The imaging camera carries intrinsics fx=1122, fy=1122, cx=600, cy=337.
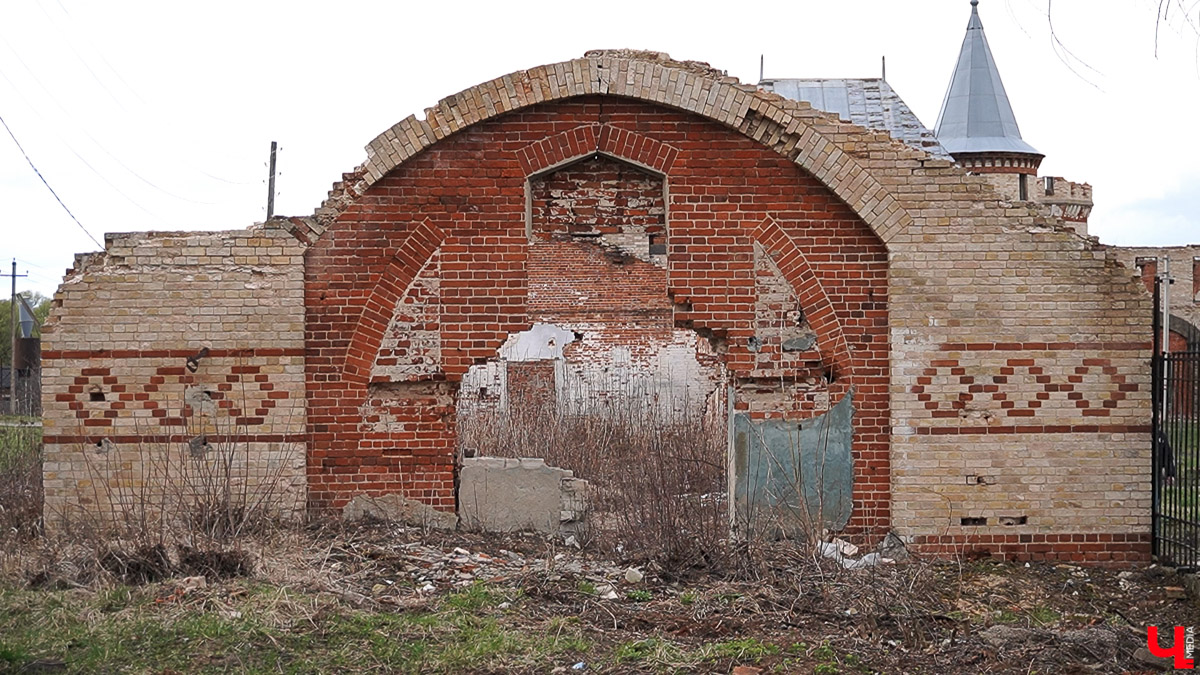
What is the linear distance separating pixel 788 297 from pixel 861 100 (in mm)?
12298

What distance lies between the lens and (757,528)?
8703 millimetres

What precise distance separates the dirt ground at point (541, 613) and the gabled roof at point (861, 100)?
10.4 metres

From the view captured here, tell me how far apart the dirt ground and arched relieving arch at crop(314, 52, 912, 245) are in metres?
3.12

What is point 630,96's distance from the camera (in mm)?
9148

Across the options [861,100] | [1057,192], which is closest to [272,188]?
[861,100]

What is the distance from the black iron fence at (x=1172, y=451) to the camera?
8688 millimetres

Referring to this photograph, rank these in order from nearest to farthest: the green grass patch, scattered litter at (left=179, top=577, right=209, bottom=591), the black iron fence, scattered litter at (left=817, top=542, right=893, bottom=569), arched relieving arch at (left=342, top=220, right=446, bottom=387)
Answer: the green grass patch → scattered litter at (left=179, top=577, right=209, bottom=591) → scattered litter at (left=817, top=542, right=893, bottom=569) → the black iron fence → arched relieving arch at (left=342, top=220, right=446, bottom=387)

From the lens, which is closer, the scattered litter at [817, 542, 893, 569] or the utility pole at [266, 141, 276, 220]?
the scattered litter at [817, 542, 893, 569]

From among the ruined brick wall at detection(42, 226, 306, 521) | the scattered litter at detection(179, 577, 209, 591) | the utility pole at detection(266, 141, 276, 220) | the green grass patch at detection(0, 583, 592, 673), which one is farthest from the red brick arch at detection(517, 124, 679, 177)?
the utility pole at detection(266, 141, 276, 220)

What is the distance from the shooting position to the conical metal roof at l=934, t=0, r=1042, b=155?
26547 millimetres

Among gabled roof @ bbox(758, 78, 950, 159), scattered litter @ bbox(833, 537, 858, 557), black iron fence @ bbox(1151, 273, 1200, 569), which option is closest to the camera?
black iron fence @ bbox(1151, 273, 1200, 569)

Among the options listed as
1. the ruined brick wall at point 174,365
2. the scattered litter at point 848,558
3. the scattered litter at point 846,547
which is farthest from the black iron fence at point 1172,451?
the ruined brick wall at point 174,365

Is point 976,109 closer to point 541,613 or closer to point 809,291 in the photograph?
point 809,291

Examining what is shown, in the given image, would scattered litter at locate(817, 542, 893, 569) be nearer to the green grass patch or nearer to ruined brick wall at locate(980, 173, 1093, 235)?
the green grass patch
